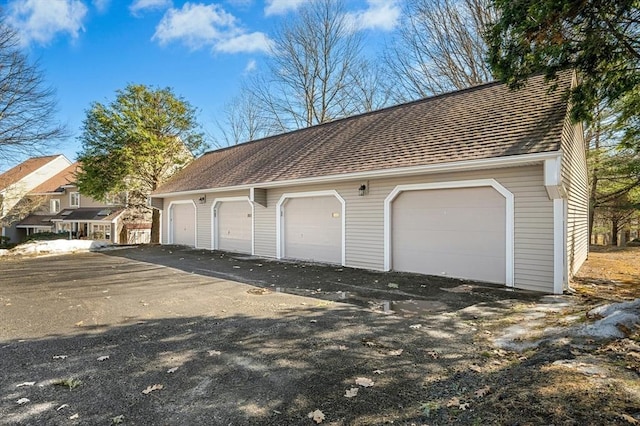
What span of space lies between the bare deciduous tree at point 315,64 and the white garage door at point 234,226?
11196 millimetres

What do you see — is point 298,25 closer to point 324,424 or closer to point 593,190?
point 593,190

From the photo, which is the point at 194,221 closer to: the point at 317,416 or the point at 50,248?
the point at 50,248

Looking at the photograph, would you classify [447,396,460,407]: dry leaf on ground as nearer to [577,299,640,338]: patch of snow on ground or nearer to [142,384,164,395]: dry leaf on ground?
[577,299,640,338]: patch of snow on ground

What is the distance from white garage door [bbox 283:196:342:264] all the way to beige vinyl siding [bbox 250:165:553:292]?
419mm

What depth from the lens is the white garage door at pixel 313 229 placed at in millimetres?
10148

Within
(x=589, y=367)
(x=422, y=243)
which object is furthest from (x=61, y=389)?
(x=422, y=243)

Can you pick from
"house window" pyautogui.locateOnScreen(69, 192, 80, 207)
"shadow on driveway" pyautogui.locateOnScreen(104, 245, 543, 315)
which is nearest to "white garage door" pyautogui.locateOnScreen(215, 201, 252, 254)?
"shadow on driveway" pyautogui.locateOnScreen(104, 245, 543, 315)

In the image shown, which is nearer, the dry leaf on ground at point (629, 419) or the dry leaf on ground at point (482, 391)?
the dry leaf on ground at point (629, 419)

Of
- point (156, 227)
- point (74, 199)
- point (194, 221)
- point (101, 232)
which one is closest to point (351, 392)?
point (194, 221)

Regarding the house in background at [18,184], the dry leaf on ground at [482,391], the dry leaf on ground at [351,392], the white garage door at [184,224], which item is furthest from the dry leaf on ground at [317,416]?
the house in background at [18,184]

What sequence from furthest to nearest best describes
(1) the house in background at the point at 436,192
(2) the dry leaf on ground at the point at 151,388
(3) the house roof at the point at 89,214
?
(3) the house roof at the point at 89,214, (1) the house in background at the point at 436,192, (2) the dry leaf on ground at the point at 151,388

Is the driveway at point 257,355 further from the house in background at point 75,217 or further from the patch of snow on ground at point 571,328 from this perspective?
the house in background at point 75,217

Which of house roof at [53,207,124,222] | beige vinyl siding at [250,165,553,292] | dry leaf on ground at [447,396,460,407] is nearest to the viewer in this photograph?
dry leaf on ground at [447,396,460,407]

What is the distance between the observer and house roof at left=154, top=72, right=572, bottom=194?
7.00 m
